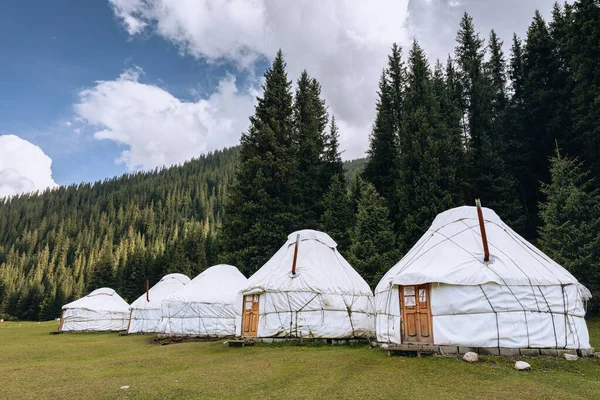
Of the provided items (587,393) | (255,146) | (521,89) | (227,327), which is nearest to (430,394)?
(587,393)

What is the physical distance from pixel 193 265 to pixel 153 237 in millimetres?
50622

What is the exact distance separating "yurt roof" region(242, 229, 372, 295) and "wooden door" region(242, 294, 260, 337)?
379 millimetres

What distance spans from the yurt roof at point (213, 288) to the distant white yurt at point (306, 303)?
3315 mm

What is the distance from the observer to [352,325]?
38.6 ft

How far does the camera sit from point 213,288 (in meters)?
16.3

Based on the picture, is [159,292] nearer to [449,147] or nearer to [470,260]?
[470,260]

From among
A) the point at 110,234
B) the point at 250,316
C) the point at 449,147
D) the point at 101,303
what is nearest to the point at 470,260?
the point at 250,316

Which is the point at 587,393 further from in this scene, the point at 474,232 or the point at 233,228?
the point at 233,228

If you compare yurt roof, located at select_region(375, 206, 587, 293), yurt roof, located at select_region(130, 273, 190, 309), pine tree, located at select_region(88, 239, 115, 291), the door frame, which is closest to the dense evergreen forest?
yurt roof, located at select_region(130, 273, 190, 309)

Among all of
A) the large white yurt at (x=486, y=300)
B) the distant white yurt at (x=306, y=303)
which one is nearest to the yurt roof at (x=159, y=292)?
the distant white yurt at (x=306, y=303)

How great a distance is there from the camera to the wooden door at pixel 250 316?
12.3 m

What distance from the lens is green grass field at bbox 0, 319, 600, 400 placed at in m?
5.42

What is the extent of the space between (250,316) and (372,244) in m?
7.87

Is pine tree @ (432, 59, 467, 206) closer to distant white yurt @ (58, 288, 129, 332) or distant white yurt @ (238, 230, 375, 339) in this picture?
distant white yurt @ (238, 230, 375, 339)
